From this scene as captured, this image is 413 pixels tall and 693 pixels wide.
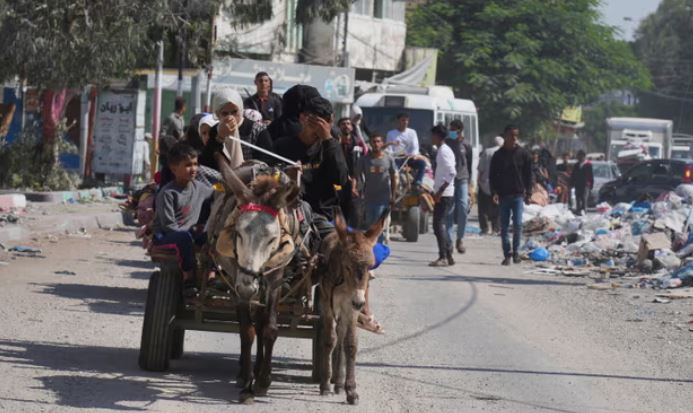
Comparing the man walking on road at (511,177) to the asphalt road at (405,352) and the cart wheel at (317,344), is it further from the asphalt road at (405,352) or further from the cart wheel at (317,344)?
the cart wheel at (317,344)

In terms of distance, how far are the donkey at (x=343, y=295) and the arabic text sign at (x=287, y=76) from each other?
23.0 metres

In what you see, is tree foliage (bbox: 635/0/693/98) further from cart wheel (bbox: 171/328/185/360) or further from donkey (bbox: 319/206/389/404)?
donkey (bbox: 319/206/389/404)

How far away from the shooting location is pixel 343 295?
812 centimetres

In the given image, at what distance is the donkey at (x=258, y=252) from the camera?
766 centimetres

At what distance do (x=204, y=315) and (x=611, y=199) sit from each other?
31.2m

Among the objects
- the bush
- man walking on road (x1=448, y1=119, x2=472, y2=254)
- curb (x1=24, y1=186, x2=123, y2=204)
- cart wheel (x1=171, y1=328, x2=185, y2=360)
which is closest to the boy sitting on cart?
cart wheel (x1=171, y1=328, x2=185, y2=360)

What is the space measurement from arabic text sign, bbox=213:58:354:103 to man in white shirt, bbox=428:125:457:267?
1312cm

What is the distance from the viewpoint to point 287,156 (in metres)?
9.04

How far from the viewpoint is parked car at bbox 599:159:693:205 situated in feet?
122

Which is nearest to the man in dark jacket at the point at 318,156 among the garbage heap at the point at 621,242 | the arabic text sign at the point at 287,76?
the garbage heap at the point at 621,242

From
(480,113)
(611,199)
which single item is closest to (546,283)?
(611,199)

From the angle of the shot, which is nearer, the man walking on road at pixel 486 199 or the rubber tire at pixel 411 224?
the rubber tire at pixel 411 224

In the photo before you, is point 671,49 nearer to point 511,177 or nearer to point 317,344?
point 511,177

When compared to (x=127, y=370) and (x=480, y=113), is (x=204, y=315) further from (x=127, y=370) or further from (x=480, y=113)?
(x=480, y=113)
